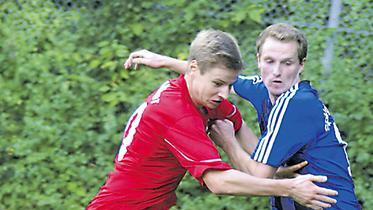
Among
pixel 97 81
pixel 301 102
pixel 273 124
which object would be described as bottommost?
pixel 97 81

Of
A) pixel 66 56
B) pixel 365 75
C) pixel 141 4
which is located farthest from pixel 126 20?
pixel 365 75

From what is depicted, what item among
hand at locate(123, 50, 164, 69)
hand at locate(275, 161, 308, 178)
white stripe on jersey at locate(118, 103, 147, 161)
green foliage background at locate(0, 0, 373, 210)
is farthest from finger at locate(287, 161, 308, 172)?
green foliage background at locate(0, 0, 373, 210)

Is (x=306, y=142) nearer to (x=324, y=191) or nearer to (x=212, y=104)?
(x=324, y=191)

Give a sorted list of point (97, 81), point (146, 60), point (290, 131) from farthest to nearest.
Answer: point (97, 81)
point (146, 60)
point (290, 131)

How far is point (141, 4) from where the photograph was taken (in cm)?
758

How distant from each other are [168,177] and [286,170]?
0.66 meters

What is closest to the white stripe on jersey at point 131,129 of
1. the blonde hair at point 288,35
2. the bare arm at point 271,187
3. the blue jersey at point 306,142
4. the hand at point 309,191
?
the bare arm at point 271,187

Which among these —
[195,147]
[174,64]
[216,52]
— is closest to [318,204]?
[195,147]

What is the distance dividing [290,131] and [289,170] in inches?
10.3

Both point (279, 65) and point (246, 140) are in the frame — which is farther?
point (246, 140)

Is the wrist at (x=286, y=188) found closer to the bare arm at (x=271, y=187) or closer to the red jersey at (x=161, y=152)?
the bare arm at (x=271, y=187)

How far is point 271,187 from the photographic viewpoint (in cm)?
356

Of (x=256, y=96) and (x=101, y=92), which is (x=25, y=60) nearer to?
(x=101, y=92)

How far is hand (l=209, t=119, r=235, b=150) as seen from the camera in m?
4.03
